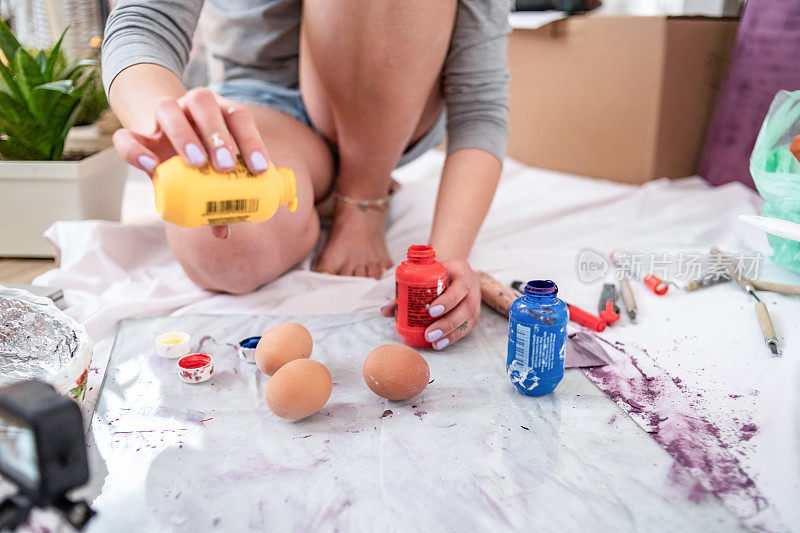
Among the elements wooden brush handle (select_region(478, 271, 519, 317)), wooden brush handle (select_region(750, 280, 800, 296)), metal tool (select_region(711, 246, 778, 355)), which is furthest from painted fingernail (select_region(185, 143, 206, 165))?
wooden brush handle (select_region(750, 280, 800, 296))

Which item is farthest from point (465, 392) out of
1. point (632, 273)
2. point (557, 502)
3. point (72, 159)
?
point (72, 159)

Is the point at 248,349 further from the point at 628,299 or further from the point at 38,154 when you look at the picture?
the point at 38,154

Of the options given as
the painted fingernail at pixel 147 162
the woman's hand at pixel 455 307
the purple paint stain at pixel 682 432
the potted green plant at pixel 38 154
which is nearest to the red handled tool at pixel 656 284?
the purple paint stain at pixel 682 432

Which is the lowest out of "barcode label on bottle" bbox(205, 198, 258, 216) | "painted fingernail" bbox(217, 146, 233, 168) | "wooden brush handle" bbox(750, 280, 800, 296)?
"wooden brush handle" bbox(750, 280, 800, 296)

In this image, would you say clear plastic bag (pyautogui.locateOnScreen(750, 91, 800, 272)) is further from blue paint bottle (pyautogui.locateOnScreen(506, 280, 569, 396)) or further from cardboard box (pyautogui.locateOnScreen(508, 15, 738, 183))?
cardboard box (pyautogui.locateOnScreen(508, 15, 738, 183))

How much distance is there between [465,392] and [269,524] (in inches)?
11.6

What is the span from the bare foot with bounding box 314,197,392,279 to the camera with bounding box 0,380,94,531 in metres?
0.70

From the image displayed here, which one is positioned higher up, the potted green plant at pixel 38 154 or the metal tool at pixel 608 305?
the potted green plant at pixel 38 154

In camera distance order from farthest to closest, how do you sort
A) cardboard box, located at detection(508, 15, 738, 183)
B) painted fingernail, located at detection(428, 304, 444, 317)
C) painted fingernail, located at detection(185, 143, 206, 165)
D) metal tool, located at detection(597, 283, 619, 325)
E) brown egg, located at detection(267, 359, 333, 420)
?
cardboard box, located at detection(508, 15, 738, 183) < metal tool, located at detection(597, 283, 619, 325) < painted fingernail, located at detection(428, 304, 444, 317) < brown egg, located at detection(267, 359, 333, 420) < painted fingernail, located at detection(185, 143, 206, 165)

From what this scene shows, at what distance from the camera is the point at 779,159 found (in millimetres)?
1046

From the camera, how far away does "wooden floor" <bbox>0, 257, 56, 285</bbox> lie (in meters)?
1.16

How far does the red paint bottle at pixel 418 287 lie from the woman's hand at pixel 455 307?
0.5 inches

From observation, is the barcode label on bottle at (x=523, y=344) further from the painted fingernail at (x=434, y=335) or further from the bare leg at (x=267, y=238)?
the bare leg at (x=267, y=238)

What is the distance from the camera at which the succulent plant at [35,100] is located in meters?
1.14
